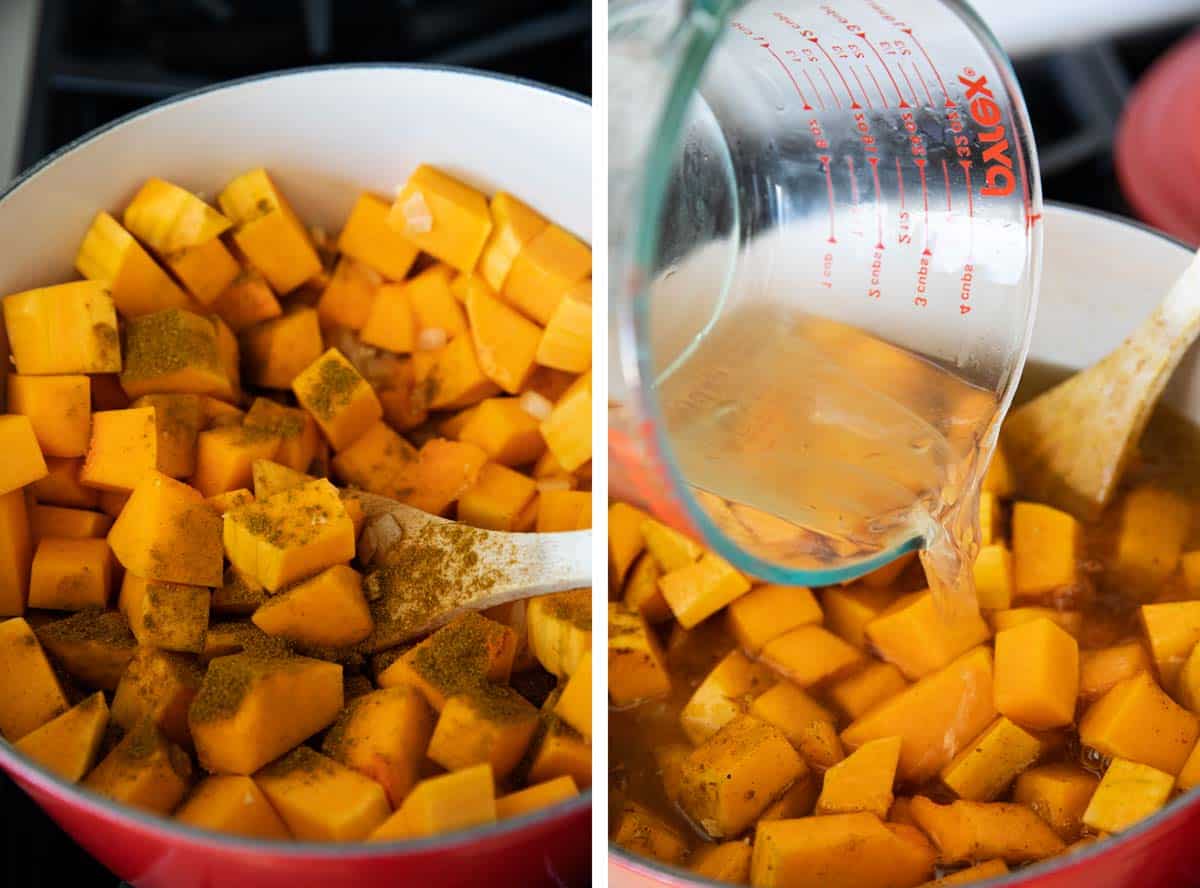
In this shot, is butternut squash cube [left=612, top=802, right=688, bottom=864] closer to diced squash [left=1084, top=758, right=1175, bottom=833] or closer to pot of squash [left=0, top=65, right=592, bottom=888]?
pot of squash [left=0, top=65, right=592, bottom=888]

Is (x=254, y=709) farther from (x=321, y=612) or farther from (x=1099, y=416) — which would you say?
(x=1099, y=416)

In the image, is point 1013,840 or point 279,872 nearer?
point 279,872

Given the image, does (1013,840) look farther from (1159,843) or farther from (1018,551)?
(1018,551)

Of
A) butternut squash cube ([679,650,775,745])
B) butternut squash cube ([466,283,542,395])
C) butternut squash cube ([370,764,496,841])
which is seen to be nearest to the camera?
butternut squash cube ([370,764,496,841])

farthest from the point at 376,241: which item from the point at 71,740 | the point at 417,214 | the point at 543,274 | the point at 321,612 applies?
the point at 71,740

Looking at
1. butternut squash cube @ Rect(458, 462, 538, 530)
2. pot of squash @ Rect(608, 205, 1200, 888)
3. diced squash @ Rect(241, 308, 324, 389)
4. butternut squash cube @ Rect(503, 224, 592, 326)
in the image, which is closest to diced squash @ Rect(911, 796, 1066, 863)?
pot of squash @ Rect(608, 205, 1200, 888)

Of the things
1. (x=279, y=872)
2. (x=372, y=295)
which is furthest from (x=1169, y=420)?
(x=279, y=872)
